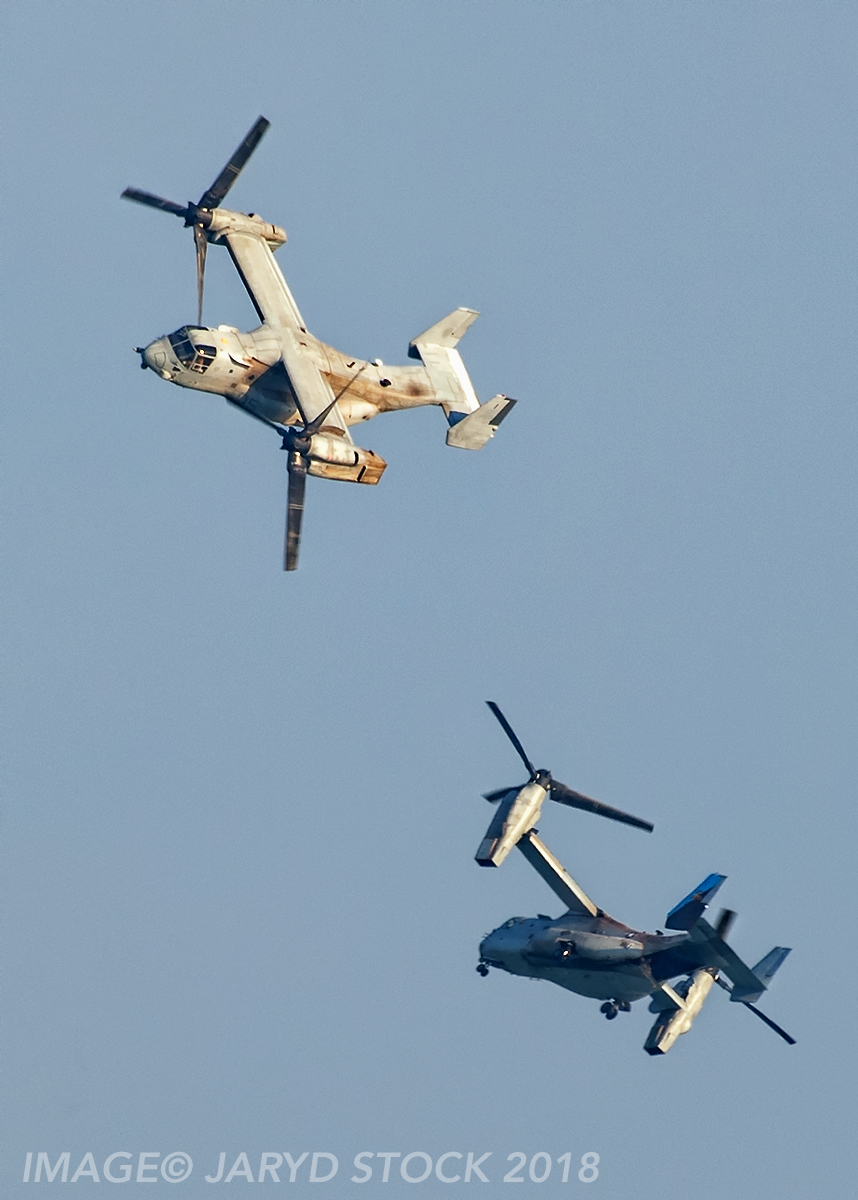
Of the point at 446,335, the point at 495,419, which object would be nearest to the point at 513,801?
the point at 495,419

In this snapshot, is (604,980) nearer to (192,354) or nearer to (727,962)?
(727,962)

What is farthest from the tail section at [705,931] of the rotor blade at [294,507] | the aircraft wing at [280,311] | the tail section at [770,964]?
the aircraft wing at [280,311]

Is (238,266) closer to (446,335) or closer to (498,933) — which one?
(446,335)

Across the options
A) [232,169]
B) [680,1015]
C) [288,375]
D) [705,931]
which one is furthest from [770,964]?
[232,169]

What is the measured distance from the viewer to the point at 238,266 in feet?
330

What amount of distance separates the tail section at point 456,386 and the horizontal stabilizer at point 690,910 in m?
26.2

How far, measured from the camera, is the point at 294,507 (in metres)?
91.3

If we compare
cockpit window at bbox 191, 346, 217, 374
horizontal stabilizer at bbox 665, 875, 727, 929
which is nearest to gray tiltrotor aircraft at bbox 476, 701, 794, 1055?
horizontal stabilizer at bbox 665, 875, 727, 929

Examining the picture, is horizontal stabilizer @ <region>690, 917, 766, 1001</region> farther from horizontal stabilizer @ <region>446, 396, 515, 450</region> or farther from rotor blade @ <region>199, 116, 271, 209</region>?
rotor blade @ <region>199, 116, 271, 209</region>

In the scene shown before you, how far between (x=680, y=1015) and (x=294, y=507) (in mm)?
26691

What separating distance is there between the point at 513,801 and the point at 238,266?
28069 mm

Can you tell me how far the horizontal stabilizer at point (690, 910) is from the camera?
282 ft

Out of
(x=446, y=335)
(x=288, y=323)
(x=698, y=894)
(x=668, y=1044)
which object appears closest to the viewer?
(x=698, y=894)

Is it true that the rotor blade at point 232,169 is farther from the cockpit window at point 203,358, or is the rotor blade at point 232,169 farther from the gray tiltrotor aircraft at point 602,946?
the gray tiltrotor aircraft at point 602,946
